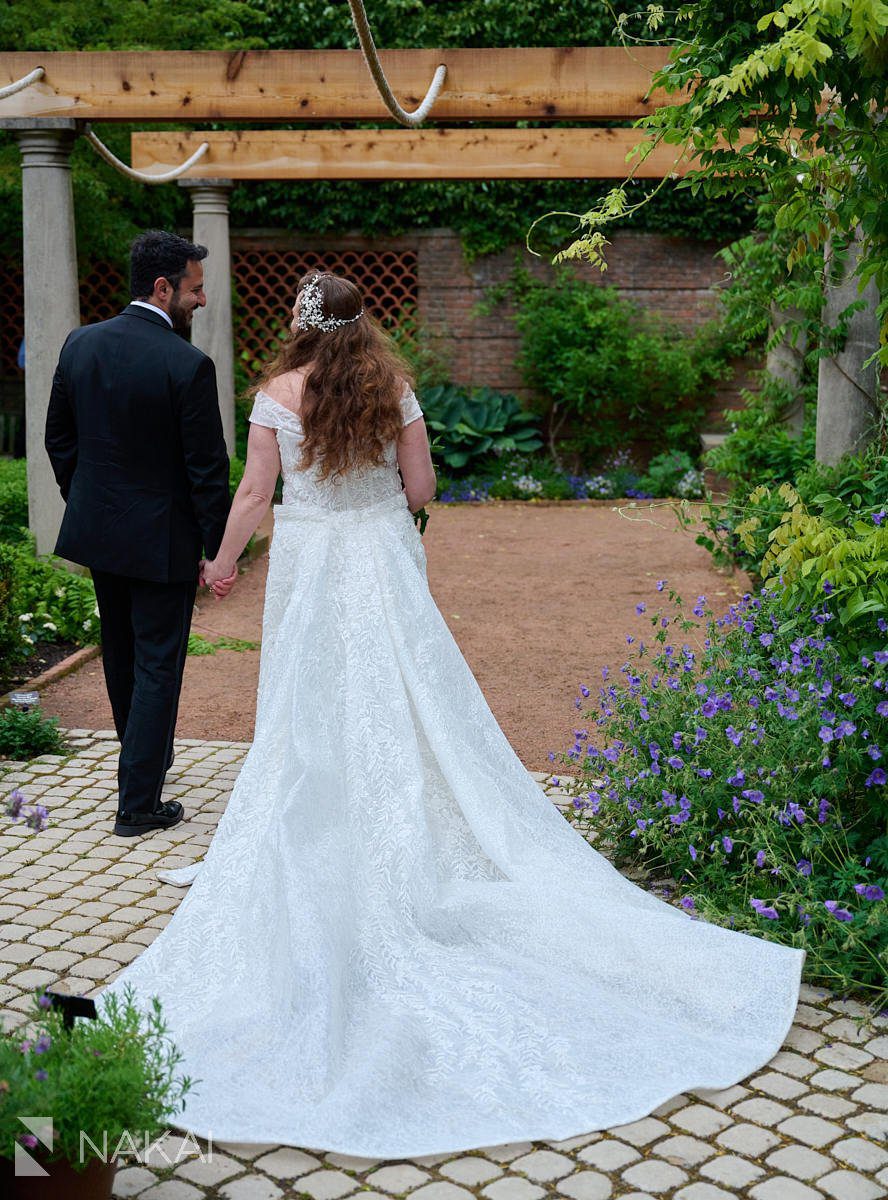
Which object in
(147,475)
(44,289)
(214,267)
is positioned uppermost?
(214,267)

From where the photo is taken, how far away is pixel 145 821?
4.46 metres

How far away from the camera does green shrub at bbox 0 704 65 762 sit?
5.21 meters

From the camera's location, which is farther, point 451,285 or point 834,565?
point 451,285

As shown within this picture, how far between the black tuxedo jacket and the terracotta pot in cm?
231

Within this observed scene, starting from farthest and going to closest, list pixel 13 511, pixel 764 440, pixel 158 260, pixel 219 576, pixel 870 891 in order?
pixel 13 511 → pixel 764 440 → pixel 158 260 → pixel 219 576 → pixel 870 891

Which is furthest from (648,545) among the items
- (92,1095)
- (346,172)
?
(92,1095)

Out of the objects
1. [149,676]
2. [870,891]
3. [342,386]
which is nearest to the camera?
[870,891]

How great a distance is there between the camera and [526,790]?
3.83 metres

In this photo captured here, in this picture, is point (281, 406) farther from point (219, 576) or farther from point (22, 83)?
point (22, 83)

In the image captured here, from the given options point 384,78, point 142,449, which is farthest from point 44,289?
point 142,449

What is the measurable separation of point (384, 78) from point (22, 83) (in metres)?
2.53

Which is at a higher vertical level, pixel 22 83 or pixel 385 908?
pixel 22 83

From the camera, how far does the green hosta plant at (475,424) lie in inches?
489

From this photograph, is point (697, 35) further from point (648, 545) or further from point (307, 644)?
point (648, 545)
